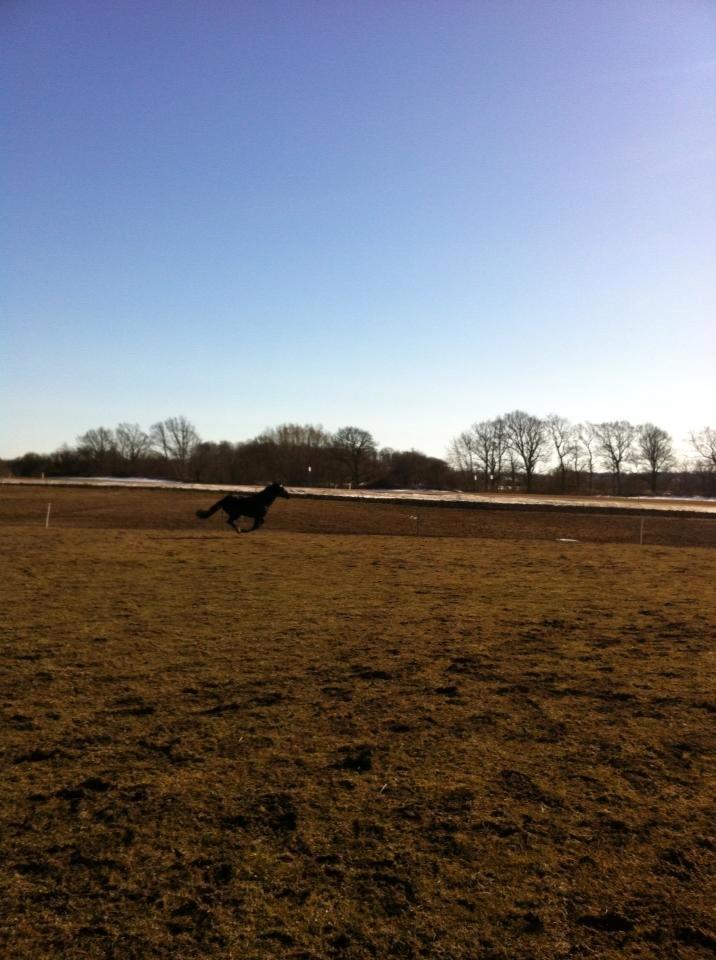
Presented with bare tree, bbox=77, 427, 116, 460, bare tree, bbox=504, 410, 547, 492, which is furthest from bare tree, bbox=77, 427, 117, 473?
bare tree, bbox=504, 410, 547, 492

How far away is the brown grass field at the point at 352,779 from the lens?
296cm

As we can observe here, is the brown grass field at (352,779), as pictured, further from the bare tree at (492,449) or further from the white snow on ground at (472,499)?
the bare tree at (492,449)

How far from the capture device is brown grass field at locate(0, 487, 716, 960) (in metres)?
2.96

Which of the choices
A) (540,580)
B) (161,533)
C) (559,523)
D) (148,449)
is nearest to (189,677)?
(540,580)

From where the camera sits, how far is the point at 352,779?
4387 mm

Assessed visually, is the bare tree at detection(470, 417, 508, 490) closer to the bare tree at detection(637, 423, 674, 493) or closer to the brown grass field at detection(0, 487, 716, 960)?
the bare tree at detection(637, 423, 674, 493)

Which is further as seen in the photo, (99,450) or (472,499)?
(99,450)

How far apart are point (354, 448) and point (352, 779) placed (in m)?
92.1

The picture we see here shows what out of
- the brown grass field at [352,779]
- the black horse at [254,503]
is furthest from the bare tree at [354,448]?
the brown grass field at [352,779]

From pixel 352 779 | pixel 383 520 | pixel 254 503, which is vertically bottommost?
pixel 352 779

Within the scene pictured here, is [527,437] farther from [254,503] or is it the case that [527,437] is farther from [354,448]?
[254,503]

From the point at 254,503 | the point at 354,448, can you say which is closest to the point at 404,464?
the point at 354,448

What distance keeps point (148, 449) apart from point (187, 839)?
374ft

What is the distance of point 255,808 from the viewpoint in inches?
156
